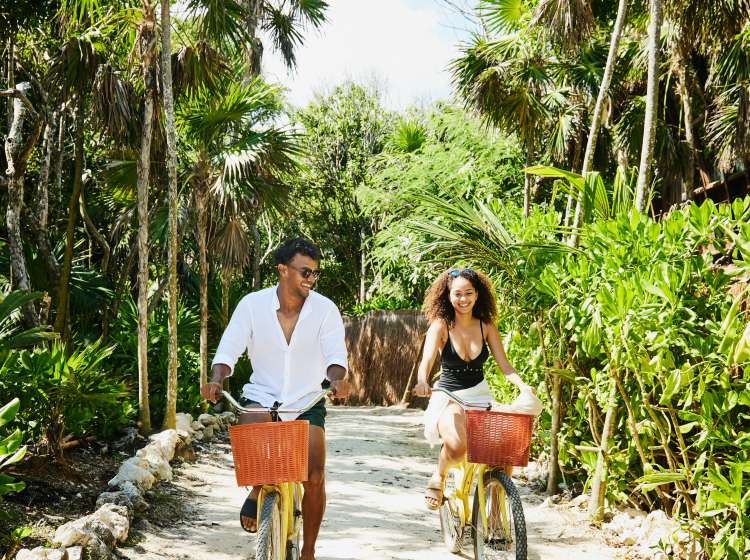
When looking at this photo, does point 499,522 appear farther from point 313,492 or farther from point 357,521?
point 357,521

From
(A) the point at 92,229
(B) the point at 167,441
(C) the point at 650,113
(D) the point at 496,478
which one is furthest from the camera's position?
(A) the point at 92,229

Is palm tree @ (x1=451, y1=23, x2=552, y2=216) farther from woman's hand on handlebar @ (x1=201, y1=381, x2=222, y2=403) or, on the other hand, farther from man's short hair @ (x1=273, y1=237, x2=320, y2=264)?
woman's hand on handlebar @ (x1=201, y1=381, x2=222, y2=403)

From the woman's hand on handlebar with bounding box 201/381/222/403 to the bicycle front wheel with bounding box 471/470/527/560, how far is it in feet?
5.22

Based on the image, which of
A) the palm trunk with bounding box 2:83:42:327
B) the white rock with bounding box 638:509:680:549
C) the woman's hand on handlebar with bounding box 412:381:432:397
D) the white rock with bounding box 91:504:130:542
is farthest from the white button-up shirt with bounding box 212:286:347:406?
the palm trunk with bounding box 2:83:42:327

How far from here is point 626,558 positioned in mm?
5273

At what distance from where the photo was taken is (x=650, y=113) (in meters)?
6.92

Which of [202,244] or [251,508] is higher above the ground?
[202,244]

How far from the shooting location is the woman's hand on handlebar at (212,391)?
3.73 m

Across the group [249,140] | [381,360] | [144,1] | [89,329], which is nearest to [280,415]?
[144,1]

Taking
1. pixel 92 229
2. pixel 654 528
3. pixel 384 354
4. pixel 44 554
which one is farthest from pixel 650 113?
pixel 384 354

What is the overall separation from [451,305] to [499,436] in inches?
48.8

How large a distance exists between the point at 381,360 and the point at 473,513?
14.6 m

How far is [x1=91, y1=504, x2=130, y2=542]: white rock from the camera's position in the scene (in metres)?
5.19

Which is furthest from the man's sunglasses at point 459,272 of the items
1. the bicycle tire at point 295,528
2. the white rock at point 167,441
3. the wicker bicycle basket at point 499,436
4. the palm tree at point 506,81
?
the palm tree at point 506,81
